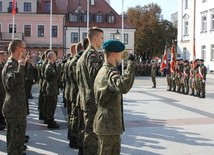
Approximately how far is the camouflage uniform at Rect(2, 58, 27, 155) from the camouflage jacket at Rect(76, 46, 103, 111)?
981mm

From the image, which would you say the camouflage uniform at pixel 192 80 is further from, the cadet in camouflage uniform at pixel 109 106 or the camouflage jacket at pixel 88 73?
the cadet in camouflage uniform at pixel 109 106

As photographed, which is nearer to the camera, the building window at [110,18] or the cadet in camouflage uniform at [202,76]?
the cadet in camouflage uniform at [202,76]

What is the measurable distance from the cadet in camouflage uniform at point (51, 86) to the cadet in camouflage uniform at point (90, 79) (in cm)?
365

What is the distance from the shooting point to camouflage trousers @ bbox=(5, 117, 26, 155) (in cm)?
656

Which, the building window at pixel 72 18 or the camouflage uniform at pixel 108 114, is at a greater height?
the building window at pixel 72 18

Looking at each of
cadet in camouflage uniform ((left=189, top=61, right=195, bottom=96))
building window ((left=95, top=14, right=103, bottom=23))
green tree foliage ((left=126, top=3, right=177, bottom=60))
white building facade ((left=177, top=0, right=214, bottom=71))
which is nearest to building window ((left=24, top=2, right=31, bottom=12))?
building window ((left=95, top=14, right=103, bottom=23))

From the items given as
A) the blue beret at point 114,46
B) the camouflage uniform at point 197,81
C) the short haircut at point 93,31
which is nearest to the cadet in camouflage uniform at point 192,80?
the camouflage uniform at point 197,81

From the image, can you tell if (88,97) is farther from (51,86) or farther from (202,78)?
(202,78)

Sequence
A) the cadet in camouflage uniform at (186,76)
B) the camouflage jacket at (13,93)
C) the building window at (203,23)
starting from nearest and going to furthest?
the camouflage jacket at (13,93) < the cadet in camouflage uniform at (186,76) < the building window at (203,23)

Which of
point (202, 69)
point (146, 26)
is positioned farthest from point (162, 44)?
point (202, 69)

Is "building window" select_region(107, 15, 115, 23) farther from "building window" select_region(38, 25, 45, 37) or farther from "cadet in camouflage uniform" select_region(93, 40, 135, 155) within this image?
"cadet in camouflage uniform" select_region(93, 40, 135, 155)

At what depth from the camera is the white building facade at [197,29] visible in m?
45.8

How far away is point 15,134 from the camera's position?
6566mm

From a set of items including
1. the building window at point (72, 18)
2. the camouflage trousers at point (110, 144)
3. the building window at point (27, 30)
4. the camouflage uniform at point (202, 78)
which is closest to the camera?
the camouflage trousers at point (110, 144)
